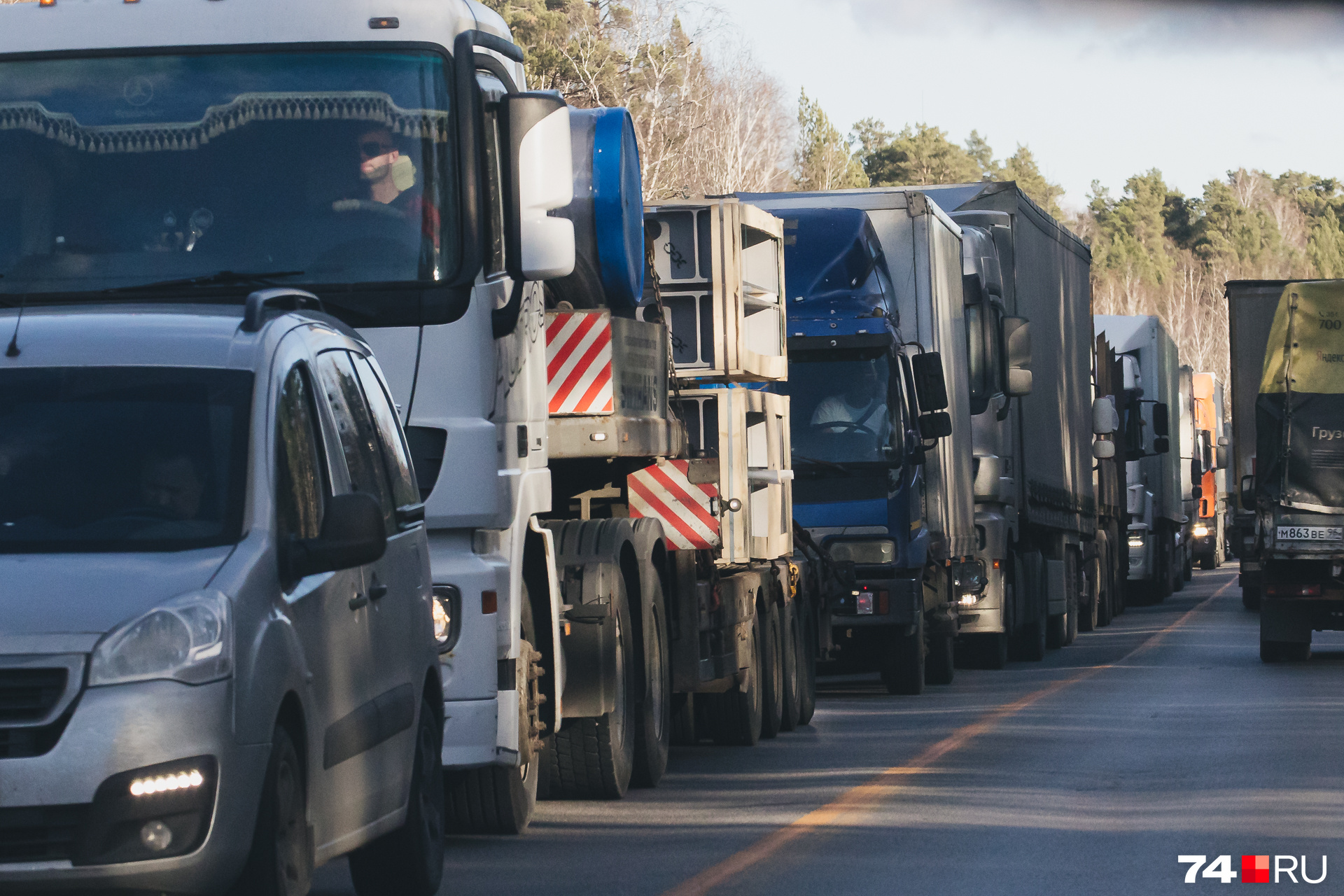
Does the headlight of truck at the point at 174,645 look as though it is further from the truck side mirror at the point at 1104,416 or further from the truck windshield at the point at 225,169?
the truck side mirror at the point at 1104,416

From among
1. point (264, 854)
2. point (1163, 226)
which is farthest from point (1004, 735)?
point (1163, 226)

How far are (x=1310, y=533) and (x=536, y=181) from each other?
13655 millimetres

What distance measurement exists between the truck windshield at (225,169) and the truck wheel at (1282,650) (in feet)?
47.5

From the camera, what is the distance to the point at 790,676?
16.6m

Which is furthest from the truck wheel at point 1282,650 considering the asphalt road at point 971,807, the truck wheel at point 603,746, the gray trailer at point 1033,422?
the truck wheel at point 603,746

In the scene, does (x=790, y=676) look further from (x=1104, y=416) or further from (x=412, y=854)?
Answer: (x=1104, y=416)

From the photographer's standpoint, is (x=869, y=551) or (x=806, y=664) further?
(x=869, y=551)

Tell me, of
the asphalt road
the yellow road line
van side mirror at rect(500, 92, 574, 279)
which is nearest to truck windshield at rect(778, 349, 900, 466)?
the asphalt road

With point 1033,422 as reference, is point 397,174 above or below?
above

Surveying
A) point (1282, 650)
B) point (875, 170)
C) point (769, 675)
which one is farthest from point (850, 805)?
point (875, 170)

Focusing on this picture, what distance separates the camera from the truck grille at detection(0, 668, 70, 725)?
244 inches

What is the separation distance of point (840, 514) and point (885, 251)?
2.49 meters

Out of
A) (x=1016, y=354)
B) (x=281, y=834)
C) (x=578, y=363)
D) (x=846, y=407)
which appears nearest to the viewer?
(x=281, y=834)

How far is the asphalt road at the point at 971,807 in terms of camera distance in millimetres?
9062
